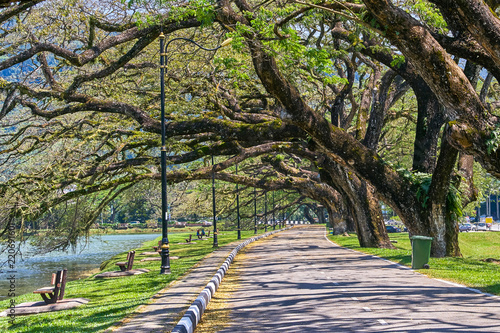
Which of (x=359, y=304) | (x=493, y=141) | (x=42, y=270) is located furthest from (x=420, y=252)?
(x=42, y=270)

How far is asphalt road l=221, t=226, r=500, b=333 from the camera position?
7.81 metres

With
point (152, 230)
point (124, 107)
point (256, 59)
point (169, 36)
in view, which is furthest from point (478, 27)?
point (152, 230)

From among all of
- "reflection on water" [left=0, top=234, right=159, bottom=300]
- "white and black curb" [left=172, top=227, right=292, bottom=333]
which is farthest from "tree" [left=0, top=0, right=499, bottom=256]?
"white and black curb" [left=172, top=227, right=292, bottom=333]

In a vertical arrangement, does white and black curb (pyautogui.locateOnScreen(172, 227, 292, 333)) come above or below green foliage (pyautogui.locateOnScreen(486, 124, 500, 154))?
below

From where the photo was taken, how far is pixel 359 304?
9867 millimetres

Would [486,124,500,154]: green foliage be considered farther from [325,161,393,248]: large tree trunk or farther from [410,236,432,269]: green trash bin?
[325,161,393,248]: large tree trunk

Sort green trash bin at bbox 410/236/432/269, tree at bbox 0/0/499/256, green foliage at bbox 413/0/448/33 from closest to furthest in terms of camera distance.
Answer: tree at bbox 0/0/499/256, green trash bin at bbox 410/236/432/269, green foliage at bbox 413/0/448/33

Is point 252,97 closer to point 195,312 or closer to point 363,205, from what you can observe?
point 363,205

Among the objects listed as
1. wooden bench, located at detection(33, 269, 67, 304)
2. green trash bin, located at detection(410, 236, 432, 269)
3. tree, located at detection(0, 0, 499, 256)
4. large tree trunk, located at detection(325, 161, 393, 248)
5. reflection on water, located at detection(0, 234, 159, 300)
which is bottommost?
reflection on water, located at detection(0, 234, 159, 300)

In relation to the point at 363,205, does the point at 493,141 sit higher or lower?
higher

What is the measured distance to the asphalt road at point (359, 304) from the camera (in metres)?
7.81

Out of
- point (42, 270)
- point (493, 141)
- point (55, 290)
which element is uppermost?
point (493, 141)

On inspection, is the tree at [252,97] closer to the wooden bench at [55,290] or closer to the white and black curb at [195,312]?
the wooden bench at [55,290]

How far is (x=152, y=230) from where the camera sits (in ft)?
337
